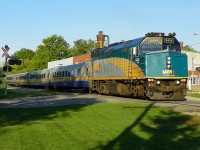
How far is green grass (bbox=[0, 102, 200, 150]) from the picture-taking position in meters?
8.41

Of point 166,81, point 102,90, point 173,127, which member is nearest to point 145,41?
point 166,81

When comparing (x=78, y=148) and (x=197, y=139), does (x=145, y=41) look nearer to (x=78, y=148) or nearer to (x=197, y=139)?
(x=197, y=139)

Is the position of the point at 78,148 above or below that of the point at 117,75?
below

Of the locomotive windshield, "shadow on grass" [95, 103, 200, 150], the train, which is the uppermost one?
the locomotive windshield

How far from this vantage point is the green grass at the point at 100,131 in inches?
331

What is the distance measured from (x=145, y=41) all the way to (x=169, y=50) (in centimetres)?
176

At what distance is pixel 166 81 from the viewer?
74.6 feet

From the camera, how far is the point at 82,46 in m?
134

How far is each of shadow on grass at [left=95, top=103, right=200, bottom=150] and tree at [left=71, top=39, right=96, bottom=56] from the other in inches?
4715

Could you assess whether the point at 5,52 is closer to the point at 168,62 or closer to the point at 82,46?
the point at 168,62

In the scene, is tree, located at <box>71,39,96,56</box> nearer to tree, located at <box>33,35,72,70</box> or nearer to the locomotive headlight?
tree, located at <box>33,35,72,70</box>

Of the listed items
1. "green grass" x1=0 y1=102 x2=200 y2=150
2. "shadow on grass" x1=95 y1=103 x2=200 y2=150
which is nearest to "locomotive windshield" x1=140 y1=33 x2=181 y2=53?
"green grass" x1=0 y1=102 x2=200 y2=150

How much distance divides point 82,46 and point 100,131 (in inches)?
4894

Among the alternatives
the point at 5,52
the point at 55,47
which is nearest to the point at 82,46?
the point at 55,47
